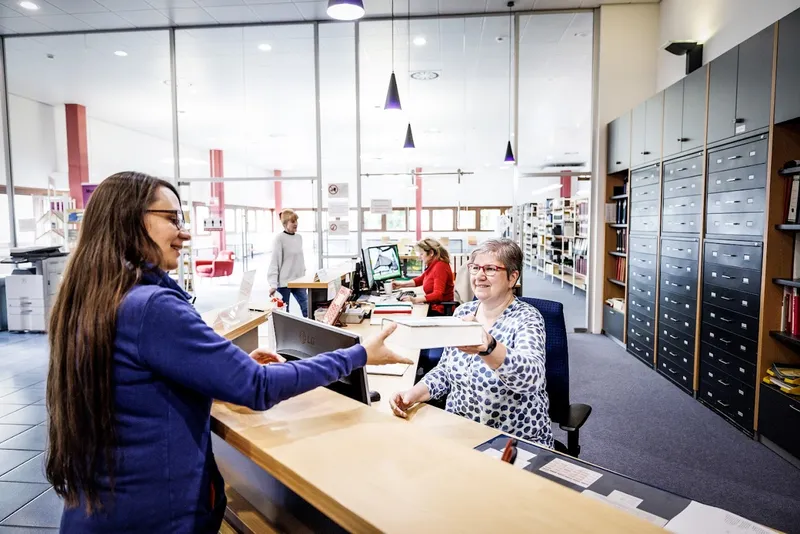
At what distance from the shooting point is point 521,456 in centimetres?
132

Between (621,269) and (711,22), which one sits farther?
(621,269)

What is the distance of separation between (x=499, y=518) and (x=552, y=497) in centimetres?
12

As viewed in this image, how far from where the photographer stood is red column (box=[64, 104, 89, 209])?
340 inches

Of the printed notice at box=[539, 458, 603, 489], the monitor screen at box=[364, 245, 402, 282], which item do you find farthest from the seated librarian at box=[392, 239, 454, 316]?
the printed notice at box=[539, 458, 603, 489]

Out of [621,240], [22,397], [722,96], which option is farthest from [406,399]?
[621,240]

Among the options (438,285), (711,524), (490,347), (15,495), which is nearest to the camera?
(711,524)

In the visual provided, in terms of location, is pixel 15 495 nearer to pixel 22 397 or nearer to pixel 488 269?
→ pixel 22 397

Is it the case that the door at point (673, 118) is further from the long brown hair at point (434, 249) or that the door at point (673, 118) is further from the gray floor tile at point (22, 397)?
the gray floor tile at point (22, 397)

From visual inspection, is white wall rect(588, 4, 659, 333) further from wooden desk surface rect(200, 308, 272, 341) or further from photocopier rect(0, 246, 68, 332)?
photocopier rect(0, 246, 68, 332)

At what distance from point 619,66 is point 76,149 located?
29.7 ft

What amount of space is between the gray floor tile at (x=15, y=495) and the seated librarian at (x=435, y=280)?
2.96 meters

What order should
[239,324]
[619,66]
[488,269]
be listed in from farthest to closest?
1. [619,66]
2. [239,324]
3. [488,269]

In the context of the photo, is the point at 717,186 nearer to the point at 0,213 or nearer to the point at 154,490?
the point at 154,490

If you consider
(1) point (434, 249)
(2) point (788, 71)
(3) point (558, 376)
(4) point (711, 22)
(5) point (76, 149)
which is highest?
(4) point (711, 22)
